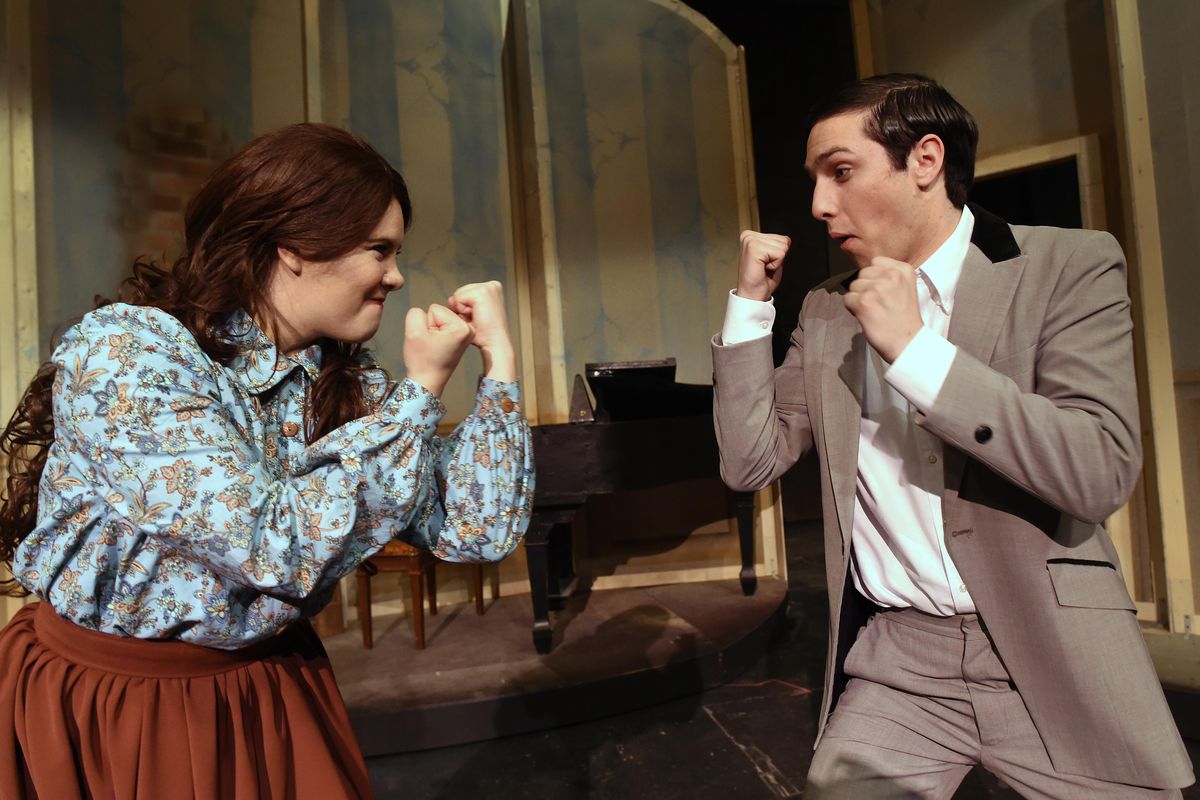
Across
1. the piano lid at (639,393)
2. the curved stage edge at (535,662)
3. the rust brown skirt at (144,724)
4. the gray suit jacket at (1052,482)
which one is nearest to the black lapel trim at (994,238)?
the gray suit jacket at (1052,482)

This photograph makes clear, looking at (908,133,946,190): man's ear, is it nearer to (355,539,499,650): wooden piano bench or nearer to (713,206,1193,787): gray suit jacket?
(713,206,1193,787): gray suit jacket

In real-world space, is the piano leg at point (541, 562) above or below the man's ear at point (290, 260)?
below

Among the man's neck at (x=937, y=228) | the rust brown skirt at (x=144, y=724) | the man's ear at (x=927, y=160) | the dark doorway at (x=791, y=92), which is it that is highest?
the dark doorway at (x=791, y=92)

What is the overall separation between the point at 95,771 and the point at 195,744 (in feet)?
0.40

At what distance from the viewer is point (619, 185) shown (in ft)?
15.7

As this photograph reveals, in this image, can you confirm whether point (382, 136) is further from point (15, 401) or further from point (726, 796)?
point (726, 796)

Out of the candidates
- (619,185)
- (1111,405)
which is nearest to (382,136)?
(619,185)

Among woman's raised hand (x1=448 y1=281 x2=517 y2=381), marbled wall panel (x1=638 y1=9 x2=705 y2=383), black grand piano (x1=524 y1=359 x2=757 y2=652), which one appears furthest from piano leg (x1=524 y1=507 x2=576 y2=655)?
woman's raised hand (x1=448 y1=281 x2=517 y2=381)

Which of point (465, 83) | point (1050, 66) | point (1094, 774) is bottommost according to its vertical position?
point (1094, 774)

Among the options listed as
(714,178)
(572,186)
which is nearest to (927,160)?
(572,186)

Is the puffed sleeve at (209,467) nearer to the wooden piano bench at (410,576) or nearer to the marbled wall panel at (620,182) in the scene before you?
the wooden piano bench at (410,576)

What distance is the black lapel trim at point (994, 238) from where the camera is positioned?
1299 millimetres

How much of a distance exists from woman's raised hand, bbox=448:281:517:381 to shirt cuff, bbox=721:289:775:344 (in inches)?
17.0

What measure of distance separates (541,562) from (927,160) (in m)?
2.49
